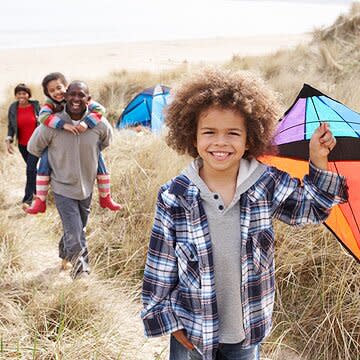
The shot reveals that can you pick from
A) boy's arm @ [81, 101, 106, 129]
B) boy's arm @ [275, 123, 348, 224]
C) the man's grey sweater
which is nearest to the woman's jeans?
the man's grey sweater

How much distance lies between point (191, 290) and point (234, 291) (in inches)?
6.6

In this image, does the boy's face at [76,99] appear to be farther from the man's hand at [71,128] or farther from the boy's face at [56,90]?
the boy's face at [56,90]

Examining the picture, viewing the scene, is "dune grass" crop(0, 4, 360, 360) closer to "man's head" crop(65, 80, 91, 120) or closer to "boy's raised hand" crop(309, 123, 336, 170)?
"man's head" crop(65, 80, 91, 120)

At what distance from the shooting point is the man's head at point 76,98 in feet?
12.3

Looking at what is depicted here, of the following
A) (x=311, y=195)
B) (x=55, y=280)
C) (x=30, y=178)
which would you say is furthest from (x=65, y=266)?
(x=311, y=195)

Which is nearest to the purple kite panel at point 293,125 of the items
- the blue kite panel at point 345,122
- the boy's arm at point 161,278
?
the blue kite panel at point 345,122

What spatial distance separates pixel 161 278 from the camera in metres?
2.01

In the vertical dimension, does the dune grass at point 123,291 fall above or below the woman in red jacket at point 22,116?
below

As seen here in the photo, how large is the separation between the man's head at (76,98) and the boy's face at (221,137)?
1.95m

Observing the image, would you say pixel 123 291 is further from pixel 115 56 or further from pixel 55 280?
pixel 115 56

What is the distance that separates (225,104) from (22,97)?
4.47 m

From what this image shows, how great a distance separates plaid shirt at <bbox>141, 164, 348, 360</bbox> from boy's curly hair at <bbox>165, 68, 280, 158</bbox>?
0.17m

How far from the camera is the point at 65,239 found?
3932 mm

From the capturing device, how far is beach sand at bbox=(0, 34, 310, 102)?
1905 cm
